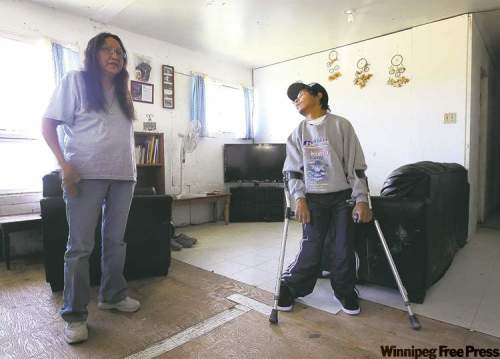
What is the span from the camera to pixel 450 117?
11.6 ft

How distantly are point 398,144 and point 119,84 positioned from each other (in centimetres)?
328

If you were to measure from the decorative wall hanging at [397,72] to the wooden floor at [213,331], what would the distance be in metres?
2.85

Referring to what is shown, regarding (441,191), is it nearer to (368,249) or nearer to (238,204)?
(368,249)

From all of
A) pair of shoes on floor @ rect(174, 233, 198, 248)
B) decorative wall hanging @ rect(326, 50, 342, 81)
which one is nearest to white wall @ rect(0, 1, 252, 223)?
pair of shoes on floor @ rect(174, 233, 198, 248)

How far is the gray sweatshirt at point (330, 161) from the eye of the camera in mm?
1811

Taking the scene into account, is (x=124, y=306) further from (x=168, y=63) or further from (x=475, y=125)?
(x=475, y=125)

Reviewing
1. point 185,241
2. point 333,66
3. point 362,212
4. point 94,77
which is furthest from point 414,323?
point 333,66

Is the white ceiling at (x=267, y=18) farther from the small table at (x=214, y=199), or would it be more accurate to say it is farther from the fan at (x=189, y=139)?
the small table at (x=214, y=199)

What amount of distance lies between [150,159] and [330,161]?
2.61 meters

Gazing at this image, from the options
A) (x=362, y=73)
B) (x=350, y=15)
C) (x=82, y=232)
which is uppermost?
(x=350, y=15)

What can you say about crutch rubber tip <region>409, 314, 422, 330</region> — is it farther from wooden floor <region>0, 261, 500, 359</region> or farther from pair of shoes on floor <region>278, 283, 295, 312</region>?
pair of shoes on floor <region>278, 283, 295, 312</region>

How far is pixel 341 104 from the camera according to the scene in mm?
4387

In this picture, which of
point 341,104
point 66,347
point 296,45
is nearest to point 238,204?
point 341,104

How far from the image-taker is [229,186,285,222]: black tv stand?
471 cm
